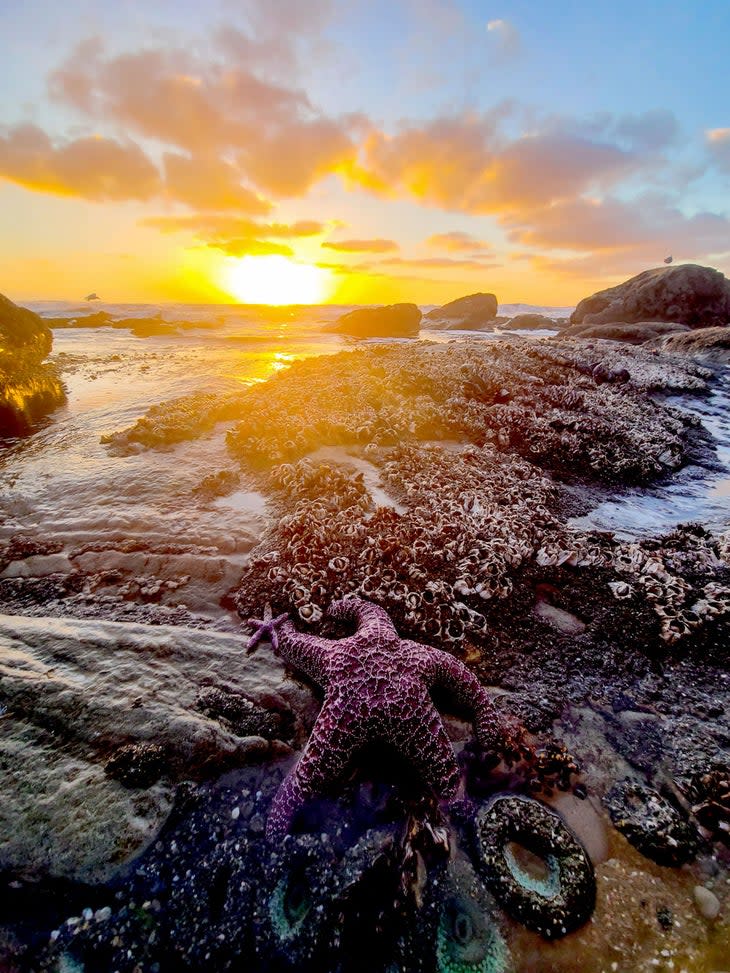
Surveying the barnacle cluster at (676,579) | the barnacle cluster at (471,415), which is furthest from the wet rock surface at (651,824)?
the barnacle cluster at (471,415)

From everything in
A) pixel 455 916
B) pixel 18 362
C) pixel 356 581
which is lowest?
pixel 455 916

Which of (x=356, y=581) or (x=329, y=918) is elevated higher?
(x=356, y=581)

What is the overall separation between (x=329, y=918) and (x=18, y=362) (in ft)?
69.8

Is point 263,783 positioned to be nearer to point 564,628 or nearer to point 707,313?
point 564,628

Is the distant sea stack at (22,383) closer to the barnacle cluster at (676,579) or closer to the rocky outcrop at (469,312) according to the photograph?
the barnacle cluster at (676,579)

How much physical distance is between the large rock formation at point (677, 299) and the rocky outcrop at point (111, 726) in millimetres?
49900

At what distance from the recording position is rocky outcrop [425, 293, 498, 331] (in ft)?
211

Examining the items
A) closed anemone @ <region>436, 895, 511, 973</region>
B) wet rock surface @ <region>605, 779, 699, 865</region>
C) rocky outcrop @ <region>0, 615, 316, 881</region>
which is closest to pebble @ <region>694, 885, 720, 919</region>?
wet rock surface @ <region>605, 779, 699, 865</region>

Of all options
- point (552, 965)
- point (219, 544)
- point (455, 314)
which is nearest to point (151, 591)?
point (219, 544)

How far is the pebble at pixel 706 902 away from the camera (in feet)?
9.46

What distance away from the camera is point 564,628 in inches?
206

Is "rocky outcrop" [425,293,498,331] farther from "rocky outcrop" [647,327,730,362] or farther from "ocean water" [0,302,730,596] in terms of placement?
"ocean water" [0,302,730,596]

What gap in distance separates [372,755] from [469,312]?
7079 cm

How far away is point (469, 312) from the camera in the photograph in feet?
218
